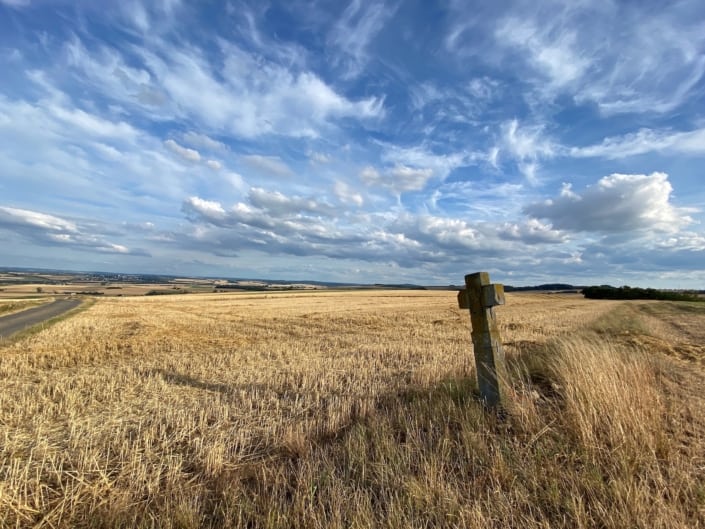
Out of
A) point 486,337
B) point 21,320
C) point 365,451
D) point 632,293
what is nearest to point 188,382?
point 365,451

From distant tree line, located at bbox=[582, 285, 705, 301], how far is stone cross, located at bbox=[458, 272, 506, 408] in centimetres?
8488

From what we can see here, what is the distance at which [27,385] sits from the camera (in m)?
8.44

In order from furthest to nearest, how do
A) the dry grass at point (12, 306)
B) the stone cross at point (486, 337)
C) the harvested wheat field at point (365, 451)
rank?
the dry grass at point (12, 306), the stone cross at point (486, 337), the harvested wheat field at point (365, 451)

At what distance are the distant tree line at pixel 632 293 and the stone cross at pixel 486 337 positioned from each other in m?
84.9

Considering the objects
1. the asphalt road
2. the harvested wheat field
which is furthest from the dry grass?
the harvested wheat field

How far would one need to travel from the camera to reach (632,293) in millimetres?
78625

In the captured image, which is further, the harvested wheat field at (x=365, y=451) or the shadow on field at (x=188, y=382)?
the shadow on field at (x=188, y=382)

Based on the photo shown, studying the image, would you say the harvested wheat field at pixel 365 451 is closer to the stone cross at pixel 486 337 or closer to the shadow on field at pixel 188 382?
the shadow on field at pixel 188 382

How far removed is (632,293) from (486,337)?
92.2m

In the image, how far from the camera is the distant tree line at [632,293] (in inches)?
2802

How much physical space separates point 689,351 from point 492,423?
10754 millimetres

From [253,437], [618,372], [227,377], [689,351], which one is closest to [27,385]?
[227,377]

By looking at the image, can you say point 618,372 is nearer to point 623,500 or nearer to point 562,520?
point 623,500


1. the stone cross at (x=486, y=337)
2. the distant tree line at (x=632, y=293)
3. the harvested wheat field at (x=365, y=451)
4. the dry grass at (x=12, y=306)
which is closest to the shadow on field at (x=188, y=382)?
the harvested wheat field at (x=365, y=451)
